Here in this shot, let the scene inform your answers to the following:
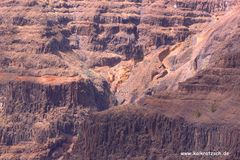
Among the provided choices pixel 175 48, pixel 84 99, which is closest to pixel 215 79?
pixel 84 99

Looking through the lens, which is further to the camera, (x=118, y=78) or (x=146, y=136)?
(x=118, y=78)

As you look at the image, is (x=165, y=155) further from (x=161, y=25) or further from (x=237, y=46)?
(x=161, y=25)

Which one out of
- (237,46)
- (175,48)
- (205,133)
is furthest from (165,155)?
(175,48)

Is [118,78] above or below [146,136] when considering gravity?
below

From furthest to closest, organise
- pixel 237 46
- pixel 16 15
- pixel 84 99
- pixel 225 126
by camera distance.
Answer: pixel 16 15
pixel 84 99
pixel 237 46
pixel 225 126

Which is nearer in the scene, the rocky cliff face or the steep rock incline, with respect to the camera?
the steep rock incline

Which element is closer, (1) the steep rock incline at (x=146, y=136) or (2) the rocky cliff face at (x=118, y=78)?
(1) the steep rock incline at (x=146, y=136)

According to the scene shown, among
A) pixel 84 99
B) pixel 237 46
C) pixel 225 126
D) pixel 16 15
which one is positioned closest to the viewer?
pixel 225 126

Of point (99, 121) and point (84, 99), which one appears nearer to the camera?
point (99, 121)
